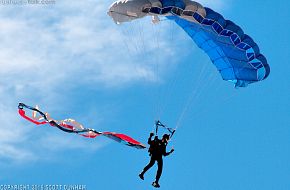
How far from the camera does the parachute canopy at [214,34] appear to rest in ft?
82.4

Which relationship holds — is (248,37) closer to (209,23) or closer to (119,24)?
(209,23)

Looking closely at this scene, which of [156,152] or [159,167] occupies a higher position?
[156,152]

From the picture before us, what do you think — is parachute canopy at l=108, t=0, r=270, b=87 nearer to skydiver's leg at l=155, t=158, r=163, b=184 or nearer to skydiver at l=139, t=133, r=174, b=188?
skydiver at l=139, t=133, r=174, b=188

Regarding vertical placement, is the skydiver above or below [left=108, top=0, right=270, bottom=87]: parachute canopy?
below

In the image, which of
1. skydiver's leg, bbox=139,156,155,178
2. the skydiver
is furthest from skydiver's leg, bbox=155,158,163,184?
skydiver's leg, bbox=139,156,155,178

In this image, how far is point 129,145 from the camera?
25797mm

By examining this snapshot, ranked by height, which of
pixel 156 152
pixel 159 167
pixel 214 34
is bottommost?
pixel 159 167

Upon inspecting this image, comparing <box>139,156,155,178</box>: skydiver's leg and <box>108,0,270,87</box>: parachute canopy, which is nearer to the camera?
<box>108,0,270,87</box>: parachute canopy

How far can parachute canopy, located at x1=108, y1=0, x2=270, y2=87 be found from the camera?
25125 mm

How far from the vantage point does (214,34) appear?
27.3m

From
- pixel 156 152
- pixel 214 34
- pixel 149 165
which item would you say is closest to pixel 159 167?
pixel 149 165

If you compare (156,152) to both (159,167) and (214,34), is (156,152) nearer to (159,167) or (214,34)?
(159,167)

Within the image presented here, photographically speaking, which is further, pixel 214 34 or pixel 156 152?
pixel 214 34

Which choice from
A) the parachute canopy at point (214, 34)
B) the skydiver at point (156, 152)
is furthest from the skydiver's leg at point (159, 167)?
the parachute canopy at point (214, 34)
